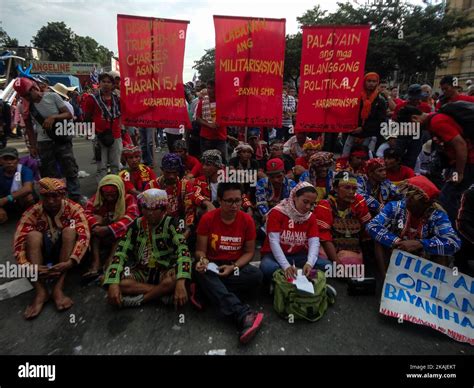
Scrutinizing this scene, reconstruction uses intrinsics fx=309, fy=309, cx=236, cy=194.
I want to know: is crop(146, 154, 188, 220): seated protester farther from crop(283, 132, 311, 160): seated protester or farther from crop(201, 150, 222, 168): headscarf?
crop(283, 132, 311, 160): seated protester

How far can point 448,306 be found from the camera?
2646 millimetres

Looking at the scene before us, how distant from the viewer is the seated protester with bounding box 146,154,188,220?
4008 mm

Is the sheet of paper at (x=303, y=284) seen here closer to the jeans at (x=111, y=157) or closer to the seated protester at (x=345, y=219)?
the seated protester at (x=345, y=219)

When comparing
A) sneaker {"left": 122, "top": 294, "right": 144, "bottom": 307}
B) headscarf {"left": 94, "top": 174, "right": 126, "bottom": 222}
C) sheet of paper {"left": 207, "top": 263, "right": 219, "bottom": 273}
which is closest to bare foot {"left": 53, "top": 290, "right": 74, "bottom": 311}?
sneaker {"left": 122, "top": 294, "right": 144, "bottom": 307}

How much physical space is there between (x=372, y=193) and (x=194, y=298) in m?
2.65

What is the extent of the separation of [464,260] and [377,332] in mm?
1338

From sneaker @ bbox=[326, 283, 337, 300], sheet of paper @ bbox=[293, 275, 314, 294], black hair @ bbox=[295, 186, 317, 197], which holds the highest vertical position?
black hair @ bbox=[295, 186, 317, 197]

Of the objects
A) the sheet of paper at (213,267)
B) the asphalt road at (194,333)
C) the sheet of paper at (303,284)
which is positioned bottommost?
the asphalt road at (194,333)

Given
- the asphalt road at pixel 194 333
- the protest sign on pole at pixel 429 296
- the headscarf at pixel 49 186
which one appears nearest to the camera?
the asphalt road at pixel 194 333

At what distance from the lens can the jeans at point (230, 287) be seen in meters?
2.62

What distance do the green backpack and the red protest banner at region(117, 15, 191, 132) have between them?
10.2 feet

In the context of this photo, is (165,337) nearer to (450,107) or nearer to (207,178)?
(207,178)

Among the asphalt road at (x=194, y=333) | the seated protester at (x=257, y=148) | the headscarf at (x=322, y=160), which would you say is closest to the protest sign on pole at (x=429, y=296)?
the asphalt road at (x=194, y=333)

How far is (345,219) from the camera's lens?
3.51 metres
